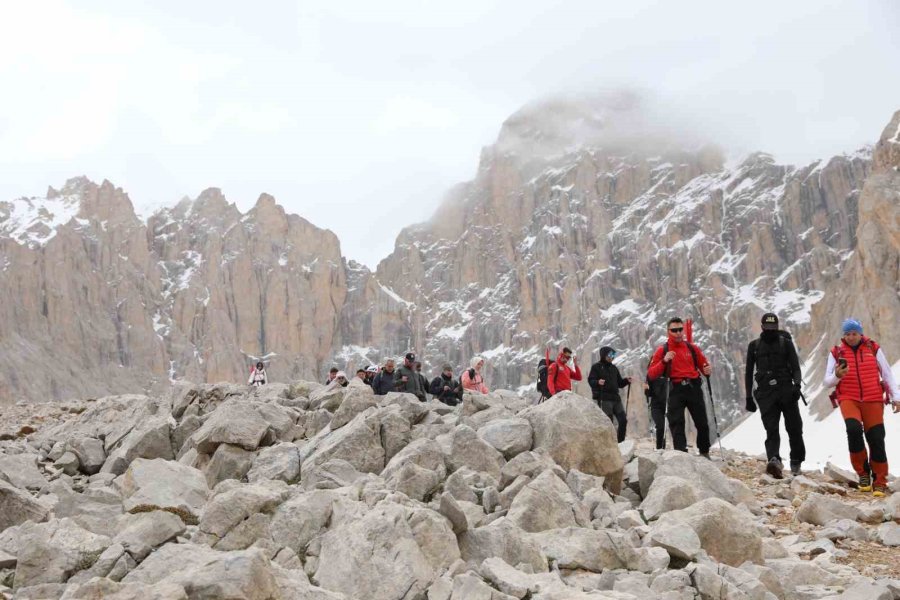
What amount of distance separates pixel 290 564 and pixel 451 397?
13163mm

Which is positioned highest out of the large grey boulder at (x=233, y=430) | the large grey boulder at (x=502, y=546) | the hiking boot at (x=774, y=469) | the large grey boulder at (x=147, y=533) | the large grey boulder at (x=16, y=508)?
the large grey boulder at (x=233, y=430)

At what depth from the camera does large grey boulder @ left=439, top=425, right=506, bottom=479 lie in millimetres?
10125

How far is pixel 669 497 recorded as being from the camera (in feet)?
30.8

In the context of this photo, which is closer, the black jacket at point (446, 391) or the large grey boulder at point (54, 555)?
the large grey boulder at point (54, 555)

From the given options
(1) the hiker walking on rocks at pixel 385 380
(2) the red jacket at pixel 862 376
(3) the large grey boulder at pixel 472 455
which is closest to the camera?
(3) the large grey boulder at pixel 472 455

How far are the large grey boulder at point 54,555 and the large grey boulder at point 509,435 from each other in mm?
5078

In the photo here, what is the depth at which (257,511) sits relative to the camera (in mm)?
8172

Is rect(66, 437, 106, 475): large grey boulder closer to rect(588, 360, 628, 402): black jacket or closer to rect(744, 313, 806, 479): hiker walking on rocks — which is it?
rect(588, 360, 628, 402): black jacket

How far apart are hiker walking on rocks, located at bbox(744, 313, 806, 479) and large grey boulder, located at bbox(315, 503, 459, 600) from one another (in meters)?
7.81

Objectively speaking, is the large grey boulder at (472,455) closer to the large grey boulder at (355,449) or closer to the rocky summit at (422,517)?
the rocky summit at (422,517)

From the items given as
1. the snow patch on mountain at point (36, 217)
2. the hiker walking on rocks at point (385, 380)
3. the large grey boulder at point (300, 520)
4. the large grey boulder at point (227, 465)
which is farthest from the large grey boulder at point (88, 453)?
the snow patch on mountain at point (36, 217)

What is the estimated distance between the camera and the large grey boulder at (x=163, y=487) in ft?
28.6

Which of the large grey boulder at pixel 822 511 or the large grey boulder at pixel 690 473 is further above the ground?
the large grey boulder at pixel 690 473

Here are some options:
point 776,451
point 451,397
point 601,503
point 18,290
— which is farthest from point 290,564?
point 18,290
